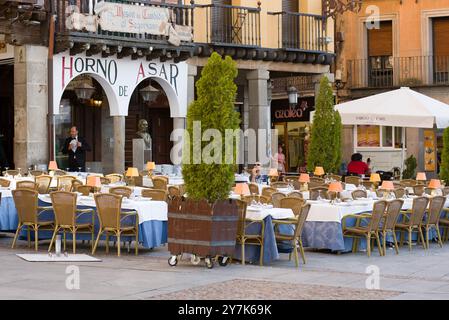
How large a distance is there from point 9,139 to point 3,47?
14.4 feet

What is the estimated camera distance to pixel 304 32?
31484 mm

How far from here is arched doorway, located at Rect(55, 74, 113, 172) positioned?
2920cm

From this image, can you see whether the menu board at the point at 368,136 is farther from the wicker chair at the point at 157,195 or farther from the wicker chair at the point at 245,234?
the wicker chair at the point at 245,234

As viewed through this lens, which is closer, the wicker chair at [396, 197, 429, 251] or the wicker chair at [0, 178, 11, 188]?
the wicker chair at [396, 197, 429, 251]

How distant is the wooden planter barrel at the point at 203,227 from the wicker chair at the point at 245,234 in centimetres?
43

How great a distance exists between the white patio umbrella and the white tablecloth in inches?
305

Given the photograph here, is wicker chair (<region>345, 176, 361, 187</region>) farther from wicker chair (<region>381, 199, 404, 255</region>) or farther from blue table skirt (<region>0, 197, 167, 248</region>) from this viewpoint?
blue table skirt (<region>0, 197, 167, 248</region>)

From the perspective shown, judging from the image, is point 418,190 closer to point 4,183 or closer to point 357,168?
point 357,168

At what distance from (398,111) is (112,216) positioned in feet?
29.0

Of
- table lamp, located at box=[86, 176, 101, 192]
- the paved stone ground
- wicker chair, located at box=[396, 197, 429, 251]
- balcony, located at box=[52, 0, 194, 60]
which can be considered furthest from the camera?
balcony, located at box=[52, 0, 194, 60]

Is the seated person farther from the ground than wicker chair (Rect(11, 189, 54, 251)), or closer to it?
farther from the ground

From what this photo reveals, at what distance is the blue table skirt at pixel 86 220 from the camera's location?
1609 centimetres

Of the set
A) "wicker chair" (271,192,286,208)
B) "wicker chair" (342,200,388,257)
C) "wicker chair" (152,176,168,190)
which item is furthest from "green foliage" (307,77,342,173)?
"wicker chair" (342,200,388,257)
